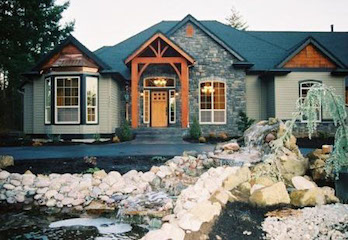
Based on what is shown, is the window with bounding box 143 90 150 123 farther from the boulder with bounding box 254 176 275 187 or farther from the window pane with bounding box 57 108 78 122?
the boulder with bounding box 254 176 275 187

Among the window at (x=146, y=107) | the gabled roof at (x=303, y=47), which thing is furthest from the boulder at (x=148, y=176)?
the gabled roof at (x=303, y=47)

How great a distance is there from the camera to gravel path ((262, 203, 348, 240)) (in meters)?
2.76

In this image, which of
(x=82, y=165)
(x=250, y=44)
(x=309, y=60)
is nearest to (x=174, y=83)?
(x=250, y=44)

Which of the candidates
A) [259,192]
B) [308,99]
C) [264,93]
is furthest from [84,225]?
[264,93]

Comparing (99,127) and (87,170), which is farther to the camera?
(99,127)

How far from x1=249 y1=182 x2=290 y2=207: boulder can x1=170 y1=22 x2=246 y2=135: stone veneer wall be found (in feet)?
36.0

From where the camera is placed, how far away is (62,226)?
3744 millimetres

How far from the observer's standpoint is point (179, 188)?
516 cm

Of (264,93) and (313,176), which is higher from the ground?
(264,93)

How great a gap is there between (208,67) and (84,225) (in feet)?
38.9

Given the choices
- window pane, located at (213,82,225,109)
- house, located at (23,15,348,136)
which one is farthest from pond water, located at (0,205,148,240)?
window pane, located at (213,82,225,109)

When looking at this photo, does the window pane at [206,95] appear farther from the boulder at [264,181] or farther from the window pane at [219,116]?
the boulder at [264,181]

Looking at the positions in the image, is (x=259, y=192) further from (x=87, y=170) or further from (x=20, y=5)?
(x=20, y=5)

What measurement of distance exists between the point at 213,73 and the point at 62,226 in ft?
39.2
